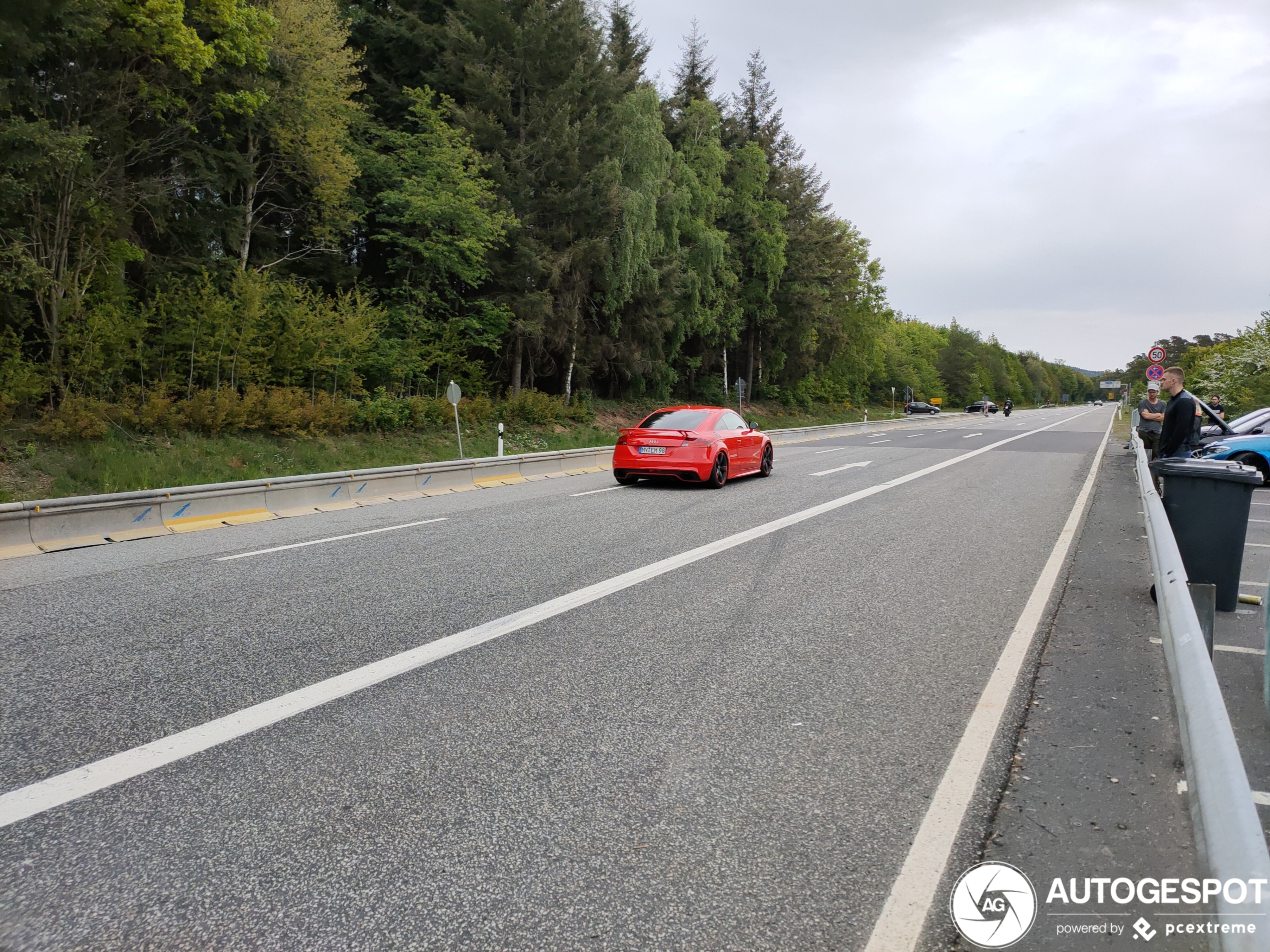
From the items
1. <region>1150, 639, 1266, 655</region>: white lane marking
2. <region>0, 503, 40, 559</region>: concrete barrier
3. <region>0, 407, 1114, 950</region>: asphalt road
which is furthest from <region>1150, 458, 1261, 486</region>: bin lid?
<region>0, 503, 40, 559</region>: concrete barrier

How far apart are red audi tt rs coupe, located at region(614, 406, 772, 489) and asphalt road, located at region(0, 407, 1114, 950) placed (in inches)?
247

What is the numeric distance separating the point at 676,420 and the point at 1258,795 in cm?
1208

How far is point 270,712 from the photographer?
384cm

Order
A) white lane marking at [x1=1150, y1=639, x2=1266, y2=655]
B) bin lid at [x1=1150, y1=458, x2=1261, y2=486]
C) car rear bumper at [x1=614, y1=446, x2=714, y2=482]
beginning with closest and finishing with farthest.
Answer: white lane marking at [x1=1150, y1=639, x2=1266, y2=655] < bin lid at [x1=1150, y1=458, x2=1261, y2=486] < car rear bumper at [x1=614, y1=446, x2=714, y2=482]


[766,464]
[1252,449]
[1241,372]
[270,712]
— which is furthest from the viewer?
[1241,372]

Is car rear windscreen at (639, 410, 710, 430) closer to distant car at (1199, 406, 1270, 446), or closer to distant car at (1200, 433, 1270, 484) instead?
distant car at (1199, 406, 1270, 446)

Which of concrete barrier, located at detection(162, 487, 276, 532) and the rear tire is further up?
the rear tire

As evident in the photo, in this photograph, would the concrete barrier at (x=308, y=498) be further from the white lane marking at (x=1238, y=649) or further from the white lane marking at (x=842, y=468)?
the white lane marking at (x=1238, y=649)

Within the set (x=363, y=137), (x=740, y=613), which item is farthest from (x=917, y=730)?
(x=363, y=137)

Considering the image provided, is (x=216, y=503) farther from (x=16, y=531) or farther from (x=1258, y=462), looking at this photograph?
(x=1258, y=462)

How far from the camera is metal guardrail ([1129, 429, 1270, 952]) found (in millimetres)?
1543

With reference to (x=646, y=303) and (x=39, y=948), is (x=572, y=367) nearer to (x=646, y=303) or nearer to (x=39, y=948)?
(x=646, y=303)

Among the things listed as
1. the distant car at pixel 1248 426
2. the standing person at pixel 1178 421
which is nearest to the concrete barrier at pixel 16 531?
the standing person at pixel 1178 421

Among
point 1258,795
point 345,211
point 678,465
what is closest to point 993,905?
point 1258,795
